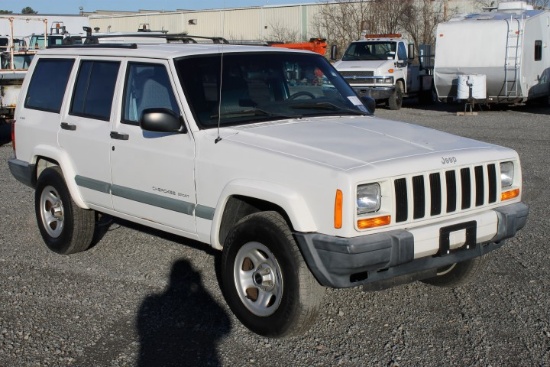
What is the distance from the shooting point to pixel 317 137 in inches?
216

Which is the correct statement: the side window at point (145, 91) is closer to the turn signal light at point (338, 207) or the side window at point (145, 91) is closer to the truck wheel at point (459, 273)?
the turn signal light at point (338, 207)

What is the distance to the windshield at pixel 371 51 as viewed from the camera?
76.9 ft

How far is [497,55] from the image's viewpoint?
21.6 m

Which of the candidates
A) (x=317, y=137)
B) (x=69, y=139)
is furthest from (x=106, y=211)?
(x=317, y=137)

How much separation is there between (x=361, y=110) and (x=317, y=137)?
126cm

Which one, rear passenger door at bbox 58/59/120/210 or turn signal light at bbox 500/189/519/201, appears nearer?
turn signal light at bbox 500/189/519/201

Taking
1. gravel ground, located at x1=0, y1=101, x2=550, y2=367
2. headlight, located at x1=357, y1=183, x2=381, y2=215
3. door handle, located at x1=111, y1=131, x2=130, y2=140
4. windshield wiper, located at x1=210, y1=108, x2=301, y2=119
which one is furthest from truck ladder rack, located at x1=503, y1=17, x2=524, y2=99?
headlight, located at x1=357, y1=183, x2=381, y2=215

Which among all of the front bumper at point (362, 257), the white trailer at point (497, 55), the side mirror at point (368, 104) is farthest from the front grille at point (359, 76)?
the front bumper at point (362, 257)

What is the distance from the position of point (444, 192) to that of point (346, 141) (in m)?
0.75

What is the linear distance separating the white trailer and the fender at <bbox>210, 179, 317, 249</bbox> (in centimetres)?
1729

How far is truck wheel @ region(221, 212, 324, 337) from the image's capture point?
4.96 metres

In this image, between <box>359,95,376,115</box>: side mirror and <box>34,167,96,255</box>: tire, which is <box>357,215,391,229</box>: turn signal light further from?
<box>34,167,96,255</box>: tire

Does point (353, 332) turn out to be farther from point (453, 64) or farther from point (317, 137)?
point (453, 64)

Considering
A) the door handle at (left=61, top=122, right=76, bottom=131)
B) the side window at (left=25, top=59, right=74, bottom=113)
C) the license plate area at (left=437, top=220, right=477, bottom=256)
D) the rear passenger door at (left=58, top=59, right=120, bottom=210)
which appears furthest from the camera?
the side window at (left=25, top=59, right=74, bottom=113)
